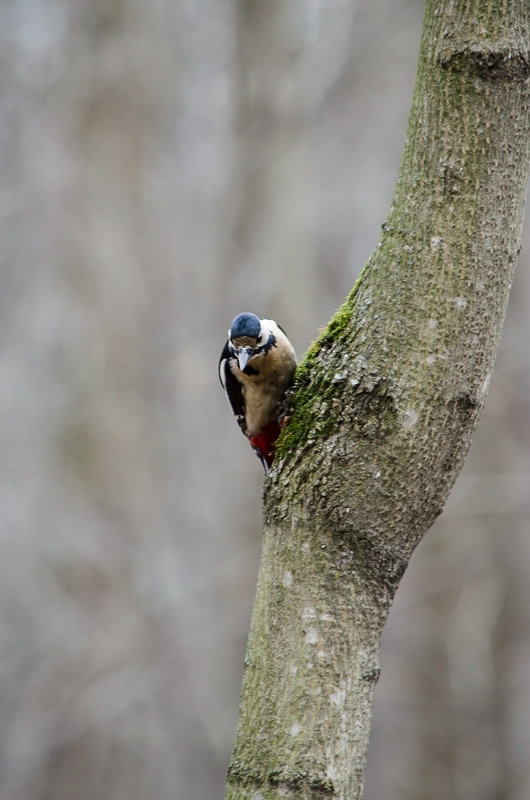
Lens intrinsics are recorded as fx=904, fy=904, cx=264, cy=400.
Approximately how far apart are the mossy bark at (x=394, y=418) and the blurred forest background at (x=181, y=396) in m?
6.70

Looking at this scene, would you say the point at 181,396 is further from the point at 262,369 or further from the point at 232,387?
the point at 262,369

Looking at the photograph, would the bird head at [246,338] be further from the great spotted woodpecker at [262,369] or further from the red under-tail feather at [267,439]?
the red under-tail feather at [267,439]

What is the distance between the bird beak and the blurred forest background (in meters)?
5.12

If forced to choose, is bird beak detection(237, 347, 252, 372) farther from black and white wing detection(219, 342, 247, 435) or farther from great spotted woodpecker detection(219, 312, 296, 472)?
black and white wing detection(219, 342, 247, 435)

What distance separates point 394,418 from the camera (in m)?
2.08

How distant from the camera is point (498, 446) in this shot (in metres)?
8.91

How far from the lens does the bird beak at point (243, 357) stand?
380cm

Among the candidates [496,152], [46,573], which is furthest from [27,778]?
[496,152]

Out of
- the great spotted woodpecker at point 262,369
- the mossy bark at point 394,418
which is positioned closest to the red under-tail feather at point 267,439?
the great spotted woodpecker at point 262,369

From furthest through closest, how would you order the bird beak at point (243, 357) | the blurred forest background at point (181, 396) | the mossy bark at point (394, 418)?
the blurred forest background at point (181, 396)
the bird beak at point (243, 357)
the mossy bark at point (394, 418)

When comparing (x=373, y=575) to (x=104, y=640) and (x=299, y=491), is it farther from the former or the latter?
(x=104, y=640)

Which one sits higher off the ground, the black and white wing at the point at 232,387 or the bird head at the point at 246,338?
the bird head at the point at 246,338

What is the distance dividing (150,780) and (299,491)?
8.61 metres

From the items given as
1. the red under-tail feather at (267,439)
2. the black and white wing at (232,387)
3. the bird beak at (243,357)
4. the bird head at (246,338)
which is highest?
the bird head at (246,338)
